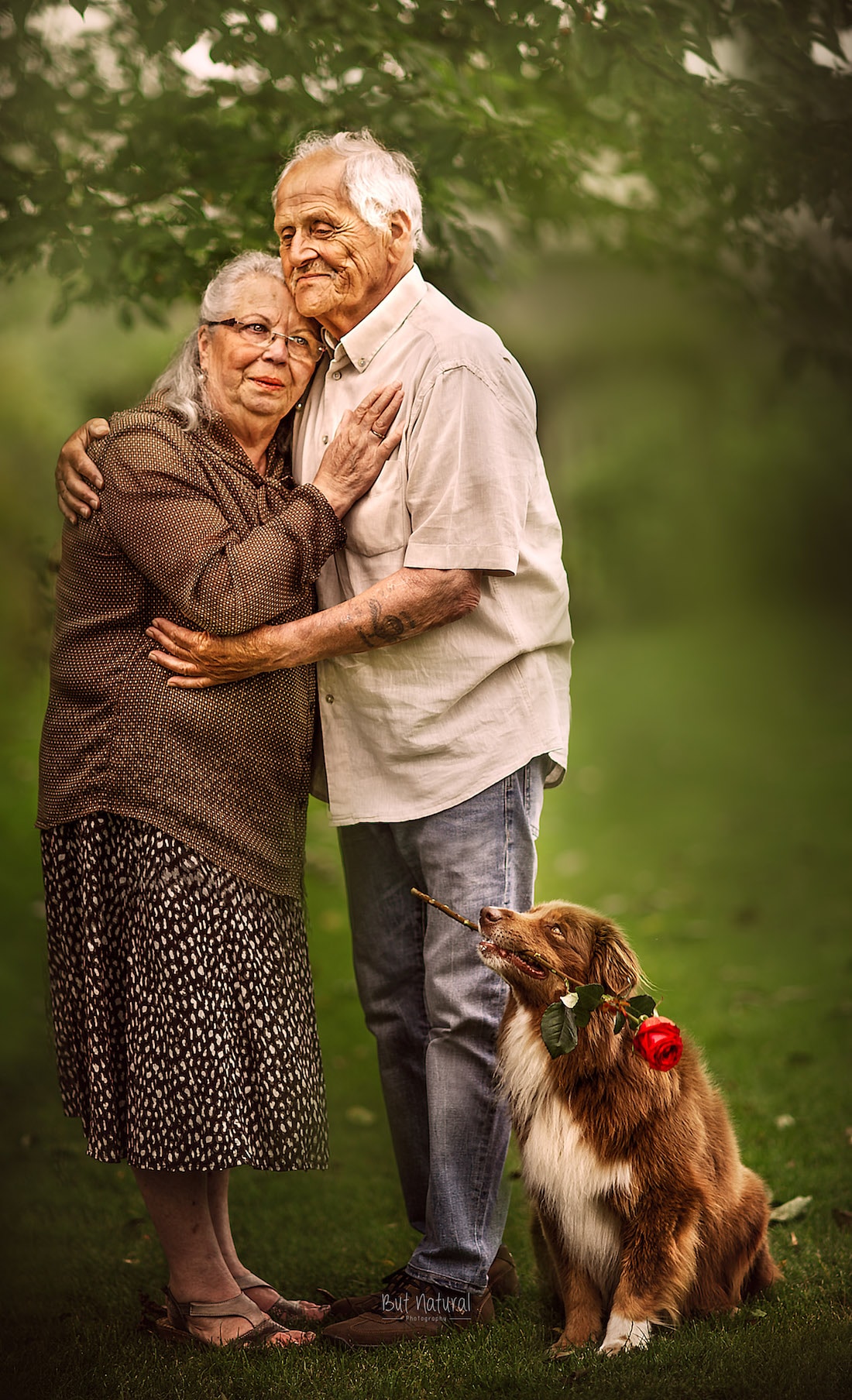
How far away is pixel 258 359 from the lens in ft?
9.35

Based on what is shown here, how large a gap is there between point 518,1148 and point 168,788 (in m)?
1.14

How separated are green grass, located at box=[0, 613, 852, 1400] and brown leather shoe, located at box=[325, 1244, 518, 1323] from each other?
6cm

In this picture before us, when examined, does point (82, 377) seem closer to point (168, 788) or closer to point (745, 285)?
point (745, 285)

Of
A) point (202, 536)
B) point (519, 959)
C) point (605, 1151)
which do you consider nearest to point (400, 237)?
point (202, 536)

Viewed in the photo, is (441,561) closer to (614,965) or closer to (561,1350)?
(614,965)

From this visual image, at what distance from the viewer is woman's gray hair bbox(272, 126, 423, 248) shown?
9.23ft

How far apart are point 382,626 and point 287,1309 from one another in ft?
5.59

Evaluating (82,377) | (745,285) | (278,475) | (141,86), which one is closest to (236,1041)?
(278,475)

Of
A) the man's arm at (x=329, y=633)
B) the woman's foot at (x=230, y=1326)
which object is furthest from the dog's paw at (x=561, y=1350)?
the man's arm at (x=329, y=633)

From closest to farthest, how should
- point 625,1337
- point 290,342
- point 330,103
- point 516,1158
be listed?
point 625,1337, point 290,342, point 330,103, point 516,1158

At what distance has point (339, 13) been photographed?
12.2 ft

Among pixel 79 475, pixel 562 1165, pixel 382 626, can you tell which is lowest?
pixel 562 1165

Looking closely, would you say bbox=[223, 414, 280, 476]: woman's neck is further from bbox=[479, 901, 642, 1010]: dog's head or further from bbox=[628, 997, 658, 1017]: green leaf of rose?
bbox=[628, 997, 658, 1017]: green leaf of rose

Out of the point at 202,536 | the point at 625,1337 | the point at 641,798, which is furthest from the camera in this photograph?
the point at 641,798
